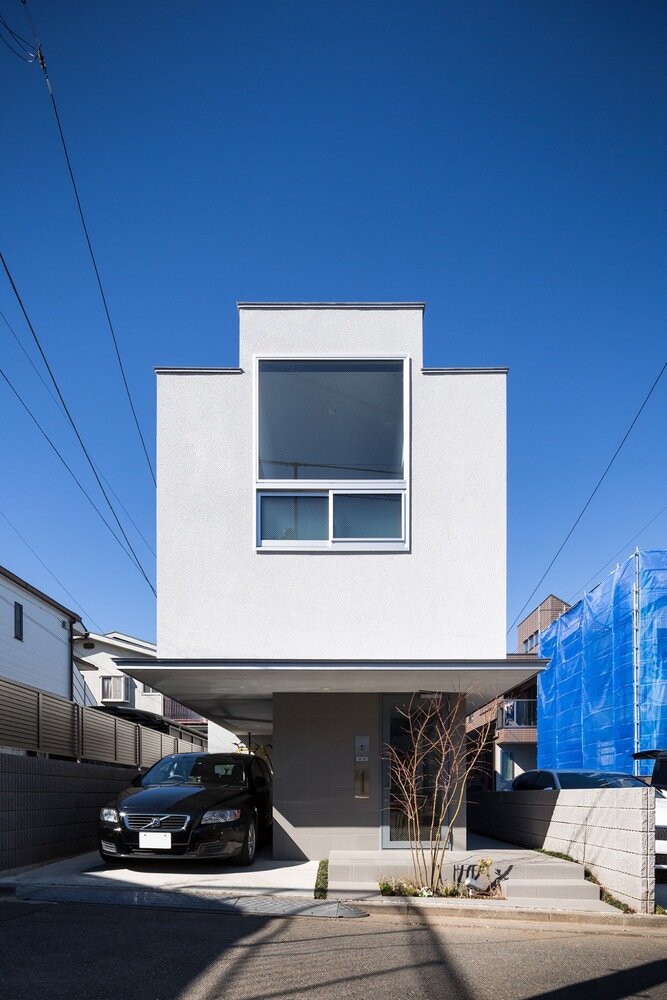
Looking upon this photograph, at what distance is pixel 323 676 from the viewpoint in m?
9.86

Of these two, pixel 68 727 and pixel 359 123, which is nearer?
pixel 359 123

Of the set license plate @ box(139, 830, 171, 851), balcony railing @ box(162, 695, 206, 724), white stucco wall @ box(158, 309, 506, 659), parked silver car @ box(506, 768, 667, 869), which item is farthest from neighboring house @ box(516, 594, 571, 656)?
license plate @ box(139, 830, 171, 851)

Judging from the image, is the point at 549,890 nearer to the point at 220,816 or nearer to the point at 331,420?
the point at 220,816

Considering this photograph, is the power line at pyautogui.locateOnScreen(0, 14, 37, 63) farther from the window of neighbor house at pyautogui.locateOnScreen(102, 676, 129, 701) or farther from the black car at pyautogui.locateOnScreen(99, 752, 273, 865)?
the window of neighbor house at pyautogui.locateOnScreen(102, 676, 129, 701)

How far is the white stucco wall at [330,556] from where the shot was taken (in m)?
10.0

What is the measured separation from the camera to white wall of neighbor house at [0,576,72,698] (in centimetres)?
1992

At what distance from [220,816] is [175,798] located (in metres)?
0.55

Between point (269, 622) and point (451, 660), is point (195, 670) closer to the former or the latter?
point (269, 622)

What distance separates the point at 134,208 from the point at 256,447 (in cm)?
390

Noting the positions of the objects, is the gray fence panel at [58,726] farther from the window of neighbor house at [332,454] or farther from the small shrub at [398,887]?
the small shrub at [398,887]

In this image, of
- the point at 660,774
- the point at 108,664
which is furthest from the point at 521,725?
the point at 660,774

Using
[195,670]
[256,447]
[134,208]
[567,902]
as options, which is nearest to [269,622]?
[195,670]

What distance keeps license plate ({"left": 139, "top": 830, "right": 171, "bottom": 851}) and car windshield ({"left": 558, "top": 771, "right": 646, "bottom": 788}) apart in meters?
6.68

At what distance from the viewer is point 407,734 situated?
11.3 meters
